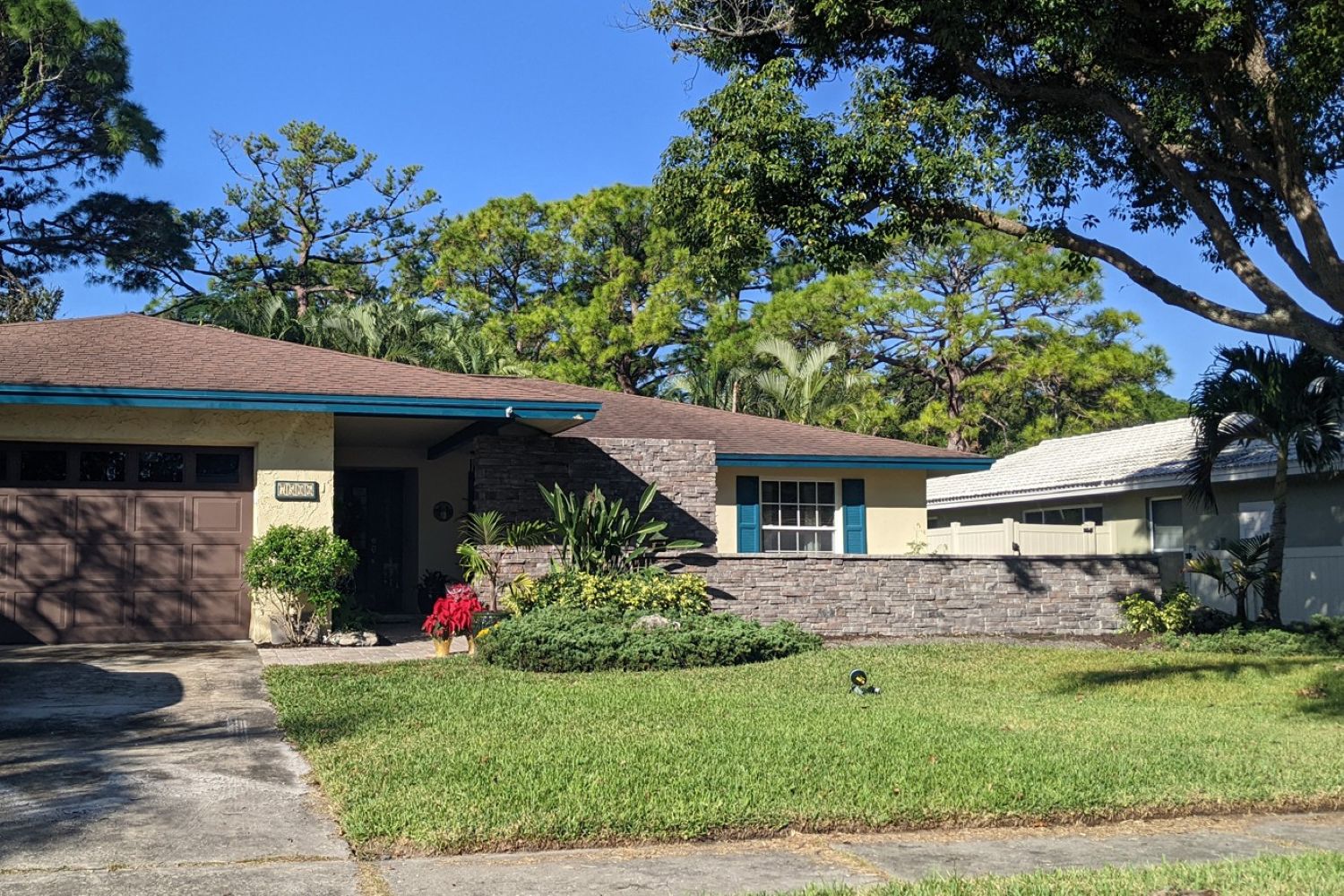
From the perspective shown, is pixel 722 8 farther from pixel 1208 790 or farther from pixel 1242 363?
pixel 1208 790

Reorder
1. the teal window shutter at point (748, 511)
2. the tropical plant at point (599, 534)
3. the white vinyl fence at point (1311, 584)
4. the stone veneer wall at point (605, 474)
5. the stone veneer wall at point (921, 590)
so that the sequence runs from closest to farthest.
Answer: the tropical plant at point (599, 534), the stone veneer wall at point (921, 590), the stone veneer wall at point (605, 474), the white vinyl fence at point (1311, 584), the teal window shutter at point (748, 511)

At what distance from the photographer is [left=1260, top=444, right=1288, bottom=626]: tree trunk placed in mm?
16641

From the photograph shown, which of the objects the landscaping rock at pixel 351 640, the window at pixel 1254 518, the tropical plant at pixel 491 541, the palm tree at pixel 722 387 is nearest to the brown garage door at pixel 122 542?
the landscaping rock at pixel 351 640

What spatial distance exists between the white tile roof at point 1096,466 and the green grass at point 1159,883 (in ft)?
46.0

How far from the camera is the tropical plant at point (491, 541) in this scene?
1647 centimetres

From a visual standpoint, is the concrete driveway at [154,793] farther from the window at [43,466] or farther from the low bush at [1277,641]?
the low bush at [1277,641]

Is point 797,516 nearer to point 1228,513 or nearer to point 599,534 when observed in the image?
point 599,534

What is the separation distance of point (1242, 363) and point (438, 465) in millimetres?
12163

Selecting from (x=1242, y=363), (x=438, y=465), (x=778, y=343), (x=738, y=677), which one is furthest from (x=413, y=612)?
(x=778, y=343)

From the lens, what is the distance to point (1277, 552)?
16.7 m

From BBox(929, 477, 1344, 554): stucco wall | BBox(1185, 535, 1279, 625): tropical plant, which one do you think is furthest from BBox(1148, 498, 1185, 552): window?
BBox(1185, 535, 1279, 625): tropical plant

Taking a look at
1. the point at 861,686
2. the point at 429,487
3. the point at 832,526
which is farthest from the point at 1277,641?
the point at 429,487

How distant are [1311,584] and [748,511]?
8.67 meters

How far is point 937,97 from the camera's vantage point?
14.3 m
